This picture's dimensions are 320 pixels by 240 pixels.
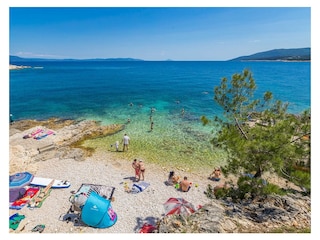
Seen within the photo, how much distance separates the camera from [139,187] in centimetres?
1181

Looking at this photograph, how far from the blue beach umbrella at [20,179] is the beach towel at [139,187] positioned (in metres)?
6.46

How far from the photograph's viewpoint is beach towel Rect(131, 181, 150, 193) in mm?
11594

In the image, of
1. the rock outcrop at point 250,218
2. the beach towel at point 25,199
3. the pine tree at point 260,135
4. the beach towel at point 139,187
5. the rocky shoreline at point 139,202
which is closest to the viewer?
the pine tree at point 260,135

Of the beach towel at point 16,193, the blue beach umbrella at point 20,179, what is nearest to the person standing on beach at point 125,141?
the blue beach umbrella at point 20,179

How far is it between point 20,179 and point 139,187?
7243mm

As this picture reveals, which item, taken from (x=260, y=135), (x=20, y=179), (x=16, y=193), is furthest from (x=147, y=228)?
(x=20, y=179)

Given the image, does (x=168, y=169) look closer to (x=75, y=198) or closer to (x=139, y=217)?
(x=139, y=217)

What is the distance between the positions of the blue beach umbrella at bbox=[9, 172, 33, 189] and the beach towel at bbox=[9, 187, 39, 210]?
0.63m

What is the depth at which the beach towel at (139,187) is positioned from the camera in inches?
456

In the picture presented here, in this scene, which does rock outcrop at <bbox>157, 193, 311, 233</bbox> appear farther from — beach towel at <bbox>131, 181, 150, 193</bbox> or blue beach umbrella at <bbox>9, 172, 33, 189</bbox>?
blue beach umbrella at <bbox>9, 172, 33, 189</bbox>

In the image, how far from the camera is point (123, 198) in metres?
11.0

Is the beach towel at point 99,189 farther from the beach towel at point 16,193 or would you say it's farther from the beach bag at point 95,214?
the beach towel at point 16,193

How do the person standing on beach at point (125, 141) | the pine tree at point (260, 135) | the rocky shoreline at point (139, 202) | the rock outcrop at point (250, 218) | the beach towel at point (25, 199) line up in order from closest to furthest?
1. the pine tree at point (260, 135)
2. the rock outcrop at point (250, 218)
3. the rocky shoreline at point (139, 202)
4. the beach towel at point (25, 199)
5. the person standing on beach at point (125, 141)

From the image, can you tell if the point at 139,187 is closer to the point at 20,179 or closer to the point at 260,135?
the point at 20,179
